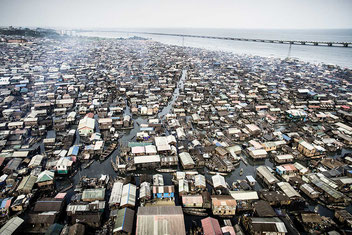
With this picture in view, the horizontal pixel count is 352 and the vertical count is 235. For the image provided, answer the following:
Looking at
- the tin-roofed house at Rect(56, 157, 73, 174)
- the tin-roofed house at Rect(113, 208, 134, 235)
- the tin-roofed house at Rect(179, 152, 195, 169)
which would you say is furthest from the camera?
the tin-roofed house at Rect(179, 152, 195, 169)

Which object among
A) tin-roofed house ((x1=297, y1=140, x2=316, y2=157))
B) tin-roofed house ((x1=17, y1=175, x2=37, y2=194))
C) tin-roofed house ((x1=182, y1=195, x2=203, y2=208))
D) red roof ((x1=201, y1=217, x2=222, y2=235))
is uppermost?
tin-roofed house ((x1=297, y1=140, x2=316, y2=157))

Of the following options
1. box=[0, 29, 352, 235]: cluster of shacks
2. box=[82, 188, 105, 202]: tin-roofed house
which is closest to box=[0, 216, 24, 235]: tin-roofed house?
box=[0, 29, 352, 235]: cluster of shacks

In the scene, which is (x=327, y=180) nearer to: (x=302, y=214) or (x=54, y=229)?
(x=302, y=214)

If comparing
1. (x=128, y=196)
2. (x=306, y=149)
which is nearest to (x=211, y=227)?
(x=128, y=196)

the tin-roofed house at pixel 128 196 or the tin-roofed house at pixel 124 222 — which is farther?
the tin-roofed house at pixel 128 196

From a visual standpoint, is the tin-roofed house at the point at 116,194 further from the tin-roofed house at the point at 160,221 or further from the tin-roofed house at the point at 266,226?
the tin-roofed house at the point at 266,226

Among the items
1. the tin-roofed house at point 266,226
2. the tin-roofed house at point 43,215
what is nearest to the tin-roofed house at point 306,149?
the tin-roofed house at point 266,226

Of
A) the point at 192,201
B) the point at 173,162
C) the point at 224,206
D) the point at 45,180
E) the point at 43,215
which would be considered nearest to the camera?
the point at 43,215

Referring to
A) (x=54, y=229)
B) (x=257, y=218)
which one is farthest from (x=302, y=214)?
(x=54, y=229)

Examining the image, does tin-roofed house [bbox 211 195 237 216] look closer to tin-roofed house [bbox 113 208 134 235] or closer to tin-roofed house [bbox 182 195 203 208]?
tin-roofed house [bbox 182 195 203 208]

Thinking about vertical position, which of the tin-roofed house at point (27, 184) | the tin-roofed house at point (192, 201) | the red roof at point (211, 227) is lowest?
the tin-roofed house at point (192, 201)

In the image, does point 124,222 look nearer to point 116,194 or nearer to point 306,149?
point 116,194
